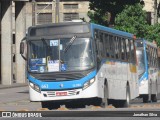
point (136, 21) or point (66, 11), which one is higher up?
point (66, 11)

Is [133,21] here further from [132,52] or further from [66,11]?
[132,52]

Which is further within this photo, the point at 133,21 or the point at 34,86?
the point at 133,21

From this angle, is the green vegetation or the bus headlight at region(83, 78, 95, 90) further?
the green vegetation

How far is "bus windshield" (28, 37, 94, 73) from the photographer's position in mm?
25427

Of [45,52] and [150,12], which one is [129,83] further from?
[150,12]

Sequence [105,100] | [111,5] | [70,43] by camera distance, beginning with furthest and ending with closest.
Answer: [111,5]
[105,100]
[70,43]

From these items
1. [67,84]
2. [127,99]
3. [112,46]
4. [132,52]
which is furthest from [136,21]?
[67,84]

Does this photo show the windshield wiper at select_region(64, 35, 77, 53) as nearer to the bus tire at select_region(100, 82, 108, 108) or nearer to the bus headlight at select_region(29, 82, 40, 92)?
the bus headlight at select_region(29, 82, 40, 92)

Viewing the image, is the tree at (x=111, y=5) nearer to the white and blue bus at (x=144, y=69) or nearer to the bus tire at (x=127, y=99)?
the white and blue bus at (x=144, y=69)

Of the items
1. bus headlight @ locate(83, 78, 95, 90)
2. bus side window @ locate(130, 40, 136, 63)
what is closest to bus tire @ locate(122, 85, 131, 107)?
bus side window @ locate(130, 40, 136, 63)

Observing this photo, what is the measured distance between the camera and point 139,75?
3744 centimetres

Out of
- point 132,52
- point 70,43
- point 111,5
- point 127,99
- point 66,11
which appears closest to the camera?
point 70,43

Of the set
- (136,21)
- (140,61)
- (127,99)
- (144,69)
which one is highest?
(136,21)

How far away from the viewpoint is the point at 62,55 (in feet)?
83.5
